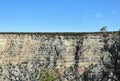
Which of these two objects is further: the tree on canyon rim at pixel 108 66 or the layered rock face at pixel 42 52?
the layered rock face at pixel 42 52

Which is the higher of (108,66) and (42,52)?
(42,52)

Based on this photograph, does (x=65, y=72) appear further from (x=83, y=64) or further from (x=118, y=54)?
(x=118, y=54)

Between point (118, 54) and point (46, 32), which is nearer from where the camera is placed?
point (118, 54)

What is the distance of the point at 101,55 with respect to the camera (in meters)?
28.5

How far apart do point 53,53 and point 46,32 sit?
177 centimetres

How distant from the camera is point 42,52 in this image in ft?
97.5

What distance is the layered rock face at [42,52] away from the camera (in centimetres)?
2891

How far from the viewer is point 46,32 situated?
3016cm

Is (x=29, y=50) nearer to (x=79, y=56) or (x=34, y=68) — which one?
(x=34, y=68)

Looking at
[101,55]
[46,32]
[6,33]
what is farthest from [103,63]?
[6,33]

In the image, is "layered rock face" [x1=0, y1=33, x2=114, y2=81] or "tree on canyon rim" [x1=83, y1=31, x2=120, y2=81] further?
"layered rock face" [x1=0, y1=33, x2=114, y2=81]

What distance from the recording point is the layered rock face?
94.8ft

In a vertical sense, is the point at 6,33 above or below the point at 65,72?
above

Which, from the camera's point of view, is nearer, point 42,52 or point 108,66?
point 108,66
